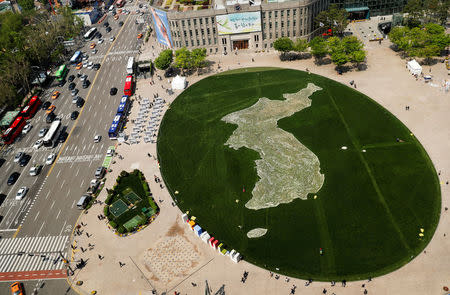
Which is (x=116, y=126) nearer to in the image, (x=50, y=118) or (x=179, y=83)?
(x=50, y=118)

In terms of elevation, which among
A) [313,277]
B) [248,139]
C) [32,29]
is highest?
[32,29]

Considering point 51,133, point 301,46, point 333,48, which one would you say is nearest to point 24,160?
point 51,133

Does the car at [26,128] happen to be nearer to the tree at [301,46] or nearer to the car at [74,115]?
the car at [74,115]

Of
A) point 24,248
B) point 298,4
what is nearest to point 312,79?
point 298,4

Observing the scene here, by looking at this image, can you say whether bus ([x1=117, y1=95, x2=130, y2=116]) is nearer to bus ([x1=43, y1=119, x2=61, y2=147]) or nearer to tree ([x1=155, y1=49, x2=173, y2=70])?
tree ([x1=155, y1=49, x2=173, y2=70])

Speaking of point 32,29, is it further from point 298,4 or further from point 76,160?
point 298,4
